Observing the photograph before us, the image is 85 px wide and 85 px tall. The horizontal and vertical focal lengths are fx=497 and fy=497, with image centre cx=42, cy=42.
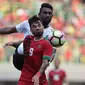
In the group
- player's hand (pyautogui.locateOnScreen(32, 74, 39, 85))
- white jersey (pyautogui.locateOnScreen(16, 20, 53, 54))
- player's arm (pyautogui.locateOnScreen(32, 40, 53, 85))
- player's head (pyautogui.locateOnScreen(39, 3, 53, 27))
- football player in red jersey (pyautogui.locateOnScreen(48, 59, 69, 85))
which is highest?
player's head (pyautogui.locateOnScreen(39, 3, 53, 27))

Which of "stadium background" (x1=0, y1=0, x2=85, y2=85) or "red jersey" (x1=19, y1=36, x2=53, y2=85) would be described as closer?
"red jersey" (x1=19, y1=36, x2=53, y2=85)

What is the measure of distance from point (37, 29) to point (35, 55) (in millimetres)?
384

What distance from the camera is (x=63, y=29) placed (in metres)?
15.9

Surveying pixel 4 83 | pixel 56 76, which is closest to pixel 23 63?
pixel 56 76

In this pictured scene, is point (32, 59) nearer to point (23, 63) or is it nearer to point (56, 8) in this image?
point (23, 63)

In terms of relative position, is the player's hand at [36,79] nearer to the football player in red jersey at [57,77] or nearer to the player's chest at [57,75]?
the football player in red jersey at [57,77]

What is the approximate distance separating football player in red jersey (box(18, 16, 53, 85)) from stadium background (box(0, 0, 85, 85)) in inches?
335

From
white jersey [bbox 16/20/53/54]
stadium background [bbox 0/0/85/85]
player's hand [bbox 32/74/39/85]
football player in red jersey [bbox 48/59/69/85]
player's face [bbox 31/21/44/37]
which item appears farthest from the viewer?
stadium background [bbox 0/0/85/85]

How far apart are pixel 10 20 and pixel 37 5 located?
1.00 meters

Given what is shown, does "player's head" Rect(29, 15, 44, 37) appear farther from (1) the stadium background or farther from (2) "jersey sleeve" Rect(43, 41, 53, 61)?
(1) the stadium background

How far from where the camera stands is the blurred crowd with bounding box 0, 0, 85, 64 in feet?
51.8

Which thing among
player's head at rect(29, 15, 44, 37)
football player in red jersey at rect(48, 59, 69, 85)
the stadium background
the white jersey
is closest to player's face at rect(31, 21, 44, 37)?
player's head at rect(29, 15, 44, 37)

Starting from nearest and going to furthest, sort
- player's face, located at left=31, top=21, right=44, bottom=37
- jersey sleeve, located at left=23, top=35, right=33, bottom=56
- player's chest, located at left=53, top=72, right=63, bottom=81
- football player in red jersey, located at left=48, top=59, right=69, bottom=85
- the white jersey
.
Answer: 1. player's face, located at left=31, top=21, right=44, bottom=37
2. jersey sleeve, located at left=23, top=35, right=33, bottom=56
3. the white jersey
4. football player in red jersey, located at left=48, top=59, right=69, bottom=85
5. player's chest, located at left=53, top=72, right=63, bottom=81

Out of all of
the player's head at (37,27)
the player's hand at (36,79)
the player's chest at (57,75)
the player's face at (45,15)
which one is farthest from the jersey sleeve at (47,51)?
the player's chest at (57,75)
